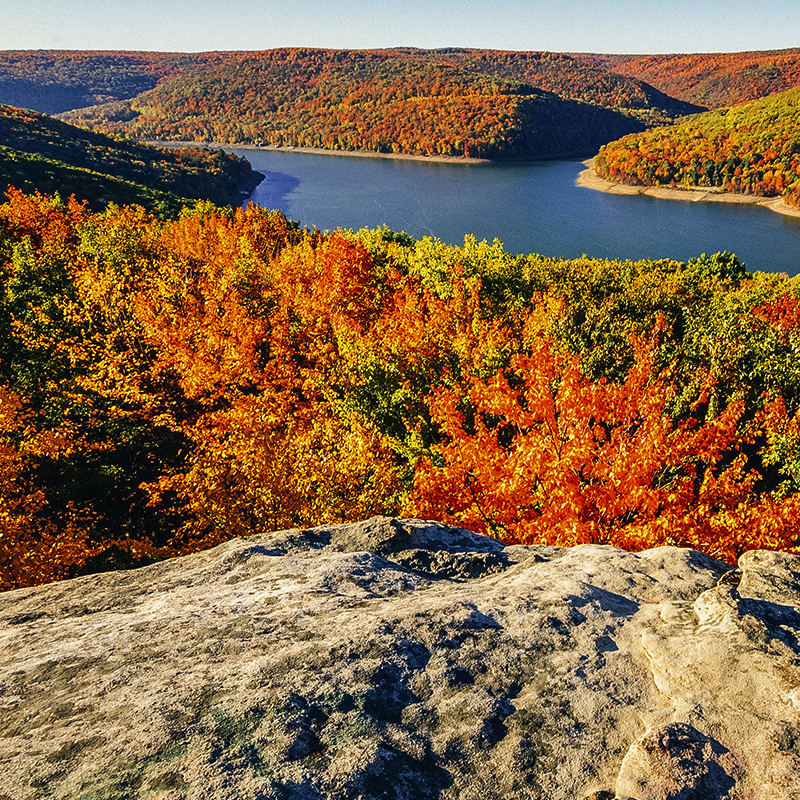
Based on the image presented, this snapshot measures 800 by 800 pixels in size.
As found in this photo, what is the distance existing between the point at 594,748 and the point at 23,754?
5032 mm

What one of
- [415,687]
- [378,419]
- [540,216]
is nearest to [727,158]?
[540,216]

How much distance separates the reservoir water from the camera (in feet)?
320

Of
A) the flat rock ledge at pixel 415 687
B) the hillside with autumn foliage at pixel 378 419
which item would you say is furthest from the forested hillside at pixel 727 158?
the flat rock ledge at pixel 415 687

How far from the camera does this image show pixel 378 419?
20562 millimetres

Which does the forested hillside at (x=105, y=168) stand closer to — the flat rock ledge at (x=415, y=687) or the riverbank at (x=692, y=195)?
the flat rock ledge at (x=415, y=687)

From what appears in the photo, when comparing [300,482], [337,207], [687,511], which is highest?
[337,207]

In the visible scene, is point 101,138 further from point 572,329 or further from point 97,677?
point 97,677

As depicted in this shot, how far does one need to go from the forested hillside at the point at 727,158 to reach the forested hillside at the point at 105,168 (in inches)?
5038

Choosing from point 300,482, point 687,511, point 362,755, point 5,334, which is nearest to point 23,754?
point 362,755

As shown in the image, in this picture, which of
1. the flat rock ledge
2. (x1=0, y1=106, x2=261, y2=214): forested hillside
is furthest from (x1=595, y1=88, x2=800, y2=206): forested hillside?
the flat rock ledge

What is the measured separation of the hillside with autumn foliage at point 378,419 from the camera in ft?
52.8

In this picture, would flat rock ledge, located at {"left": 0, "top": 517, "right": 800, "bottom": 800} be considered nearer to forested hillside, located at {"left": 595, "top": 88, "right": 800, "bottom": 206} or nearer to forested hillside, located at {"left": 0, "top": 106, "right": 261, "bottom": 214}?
forested hillside, located at {"left": 0, "top": 106, "right": 261, "bottom": 214}

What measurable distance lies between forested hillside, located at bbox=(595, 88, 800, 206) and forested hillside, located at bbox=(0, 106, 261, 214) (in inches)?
5038

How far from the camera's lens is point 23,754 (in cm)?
426
